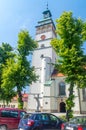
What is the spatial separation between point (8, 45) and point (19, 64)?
23.5ft

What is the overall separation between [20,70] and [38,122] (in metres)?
14.6

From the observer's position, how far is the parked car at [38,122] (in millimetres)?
13461

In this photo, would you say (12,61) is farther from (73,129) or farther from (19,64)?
(73,129)

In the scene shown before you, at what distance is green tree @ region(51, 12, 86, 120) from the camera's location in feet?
73.2

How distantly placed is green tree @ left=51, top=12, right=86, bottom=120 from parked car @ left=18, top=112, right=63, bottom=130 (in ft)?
25.2

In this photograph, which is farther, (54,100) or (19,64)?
(54,100)

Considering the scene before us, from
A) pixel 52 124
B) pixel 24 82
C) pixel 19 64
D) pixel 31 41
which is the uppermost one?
pixel 31 41

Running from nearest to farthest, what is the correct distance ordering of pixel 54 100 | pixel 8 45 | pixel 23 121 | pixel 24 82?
1. pixel 23 121
2. pixel 24 82
3. pixel 8 45
4. pixel 54 100

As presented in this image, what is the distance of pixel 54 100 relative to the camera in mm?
44375

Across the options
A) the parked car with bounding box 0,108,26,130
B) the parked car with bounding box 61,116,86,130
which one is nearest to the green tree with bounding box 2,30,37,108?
the parked car with bounding box 0,108,26,130

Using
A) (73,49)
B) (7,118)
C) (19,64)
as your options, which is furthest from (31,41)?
(7,118)

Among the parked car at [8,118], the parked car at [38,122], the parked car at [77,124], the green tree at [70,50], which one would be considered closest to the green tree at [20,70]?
the green tree at [70,50]

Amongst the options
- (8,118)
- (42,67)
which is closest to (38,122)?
(8,118)

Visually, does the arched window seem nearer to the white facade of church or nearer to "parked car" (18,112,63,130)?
the white facade of church
